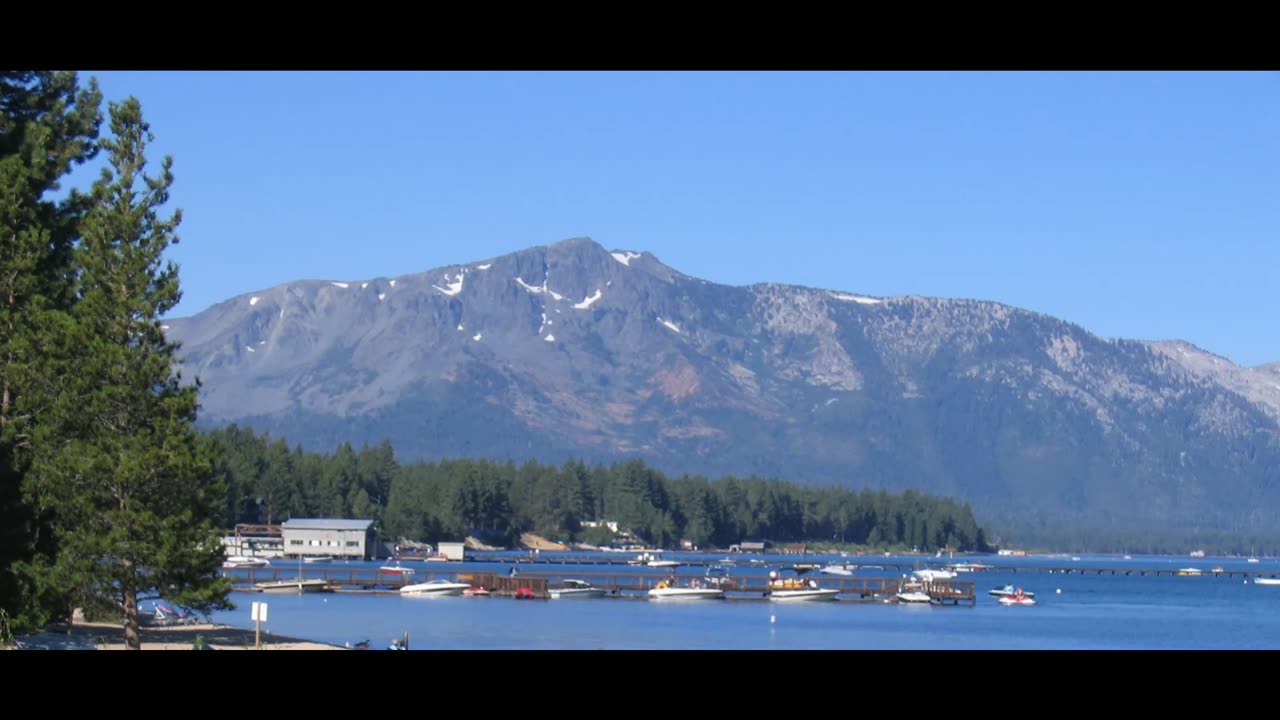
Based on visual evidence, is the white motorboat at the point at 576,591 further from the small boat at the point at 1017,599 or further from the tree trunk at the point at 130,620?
the tree trunk at the point at 130,620

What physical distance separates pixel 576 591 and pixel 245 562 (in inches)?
2155

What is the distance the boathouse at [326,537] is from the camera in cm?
18412

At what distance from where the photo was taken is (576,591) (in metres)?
126

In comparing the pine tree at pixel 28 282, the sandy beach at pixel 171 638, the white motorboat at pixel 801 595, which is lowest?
the white motorboat at pixel 801 595

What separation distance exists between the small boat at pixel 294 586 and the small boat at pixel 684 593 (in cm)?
2635

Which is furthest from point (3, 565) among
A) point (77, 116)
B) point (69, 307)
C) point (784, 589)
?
point (784, 589)

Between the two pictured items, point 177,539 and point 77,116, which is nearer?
point 177,539

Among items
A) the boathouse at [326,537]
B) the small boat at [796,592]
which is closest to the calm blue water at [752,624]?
the small boat at [796,592]

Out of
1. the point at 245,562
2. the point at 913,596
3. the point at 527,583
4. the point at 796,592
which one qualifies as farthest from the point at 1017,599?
the point at 245,562

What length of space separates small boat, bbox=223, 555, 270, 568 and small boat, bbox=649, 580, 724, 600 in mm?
48670

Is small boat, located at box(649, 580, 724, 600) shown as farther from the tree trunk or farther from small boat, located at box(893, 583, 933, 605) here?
the tree trunk
